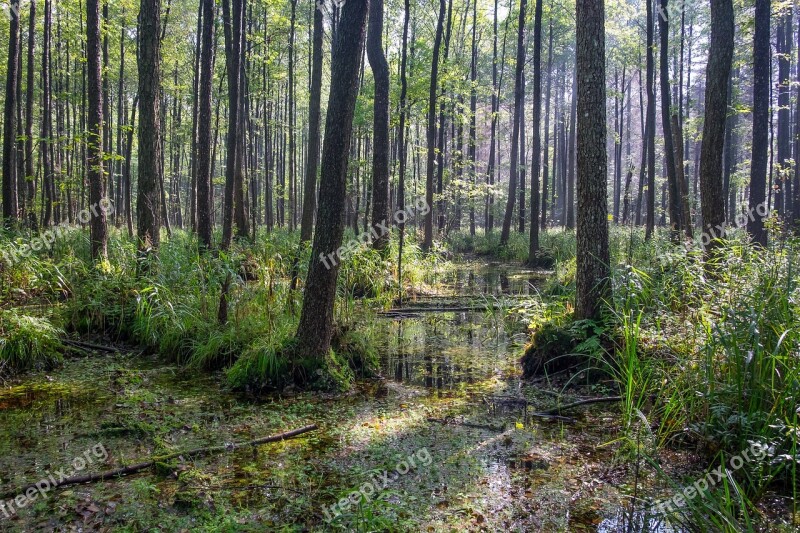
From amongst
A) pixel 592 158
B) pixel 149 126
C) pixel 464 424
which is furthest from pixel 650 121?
pixel 464 424

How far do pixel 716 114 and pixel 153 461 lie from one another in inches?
376

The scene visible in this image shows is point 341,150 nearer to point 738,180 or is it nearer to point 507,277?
point 507,277

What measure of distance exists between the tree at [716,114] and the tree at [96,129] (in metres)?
11.1

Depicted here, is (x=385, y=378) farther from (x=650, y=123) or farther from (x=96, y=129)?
(x=650, y=123)

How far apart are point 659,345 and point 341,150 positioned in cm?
374

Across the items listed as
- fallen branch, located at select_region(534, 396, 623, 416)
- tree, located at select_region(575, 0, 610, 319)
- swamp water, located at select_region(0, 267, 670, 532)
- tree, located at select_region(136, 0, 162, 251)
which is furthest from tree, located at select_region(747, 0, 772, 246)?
tree, located at select_region(136, 0, 162, 251)

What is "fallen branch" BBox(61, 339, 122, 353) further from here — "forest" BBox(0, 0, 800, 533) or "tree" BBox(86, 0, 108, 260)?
"tree" BBox(86, 0, 108, 260)

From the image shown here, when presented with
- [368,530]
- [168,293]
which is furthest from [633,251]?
[368,530]

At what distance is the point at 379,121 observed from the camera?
40.2 ft

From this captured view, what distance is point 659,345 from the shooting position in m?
4.73

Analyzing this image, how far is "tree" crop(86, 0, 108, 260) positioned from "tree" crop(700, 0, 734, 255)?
1108cm

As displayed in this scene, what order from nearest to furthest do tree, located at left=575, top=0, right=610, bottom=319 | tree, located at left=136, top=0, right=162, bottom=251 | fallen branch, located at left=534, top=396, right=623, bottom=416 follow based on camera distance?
fallen branch, located at left=534, top=396, right=623, bottom=416, tree, located at left=575, top=0, right=610, bottom=319, tree, located at left=136, top=0, right=162, bottom=251

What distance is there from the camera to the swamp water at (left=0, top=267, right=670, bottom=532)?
10.2ft

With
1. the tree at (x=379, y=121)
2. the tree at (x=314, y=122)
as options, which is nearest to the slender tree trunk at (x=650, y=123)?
the tree at (x=379, y=121)
